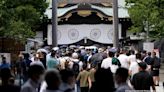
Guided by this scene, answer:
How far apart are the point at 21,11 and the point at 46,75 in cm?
3507

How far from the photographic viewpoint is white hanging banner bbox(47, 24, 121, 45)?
7019cm

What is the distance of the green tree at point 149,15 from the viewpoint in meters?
32.1

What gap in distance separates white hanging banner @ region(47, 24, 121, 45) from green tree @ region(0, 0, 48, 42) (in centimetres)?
2009

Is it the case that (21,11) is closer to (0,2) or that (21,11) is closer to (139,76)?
(0,2)

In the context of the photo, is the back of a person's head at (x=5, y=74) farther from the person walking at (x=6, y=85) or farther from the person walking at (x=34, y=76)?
the person walking at (x=34, y=76)

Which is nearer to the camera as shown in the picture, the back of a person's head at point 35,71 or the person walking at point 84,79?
the back of a person's head at point 35,71

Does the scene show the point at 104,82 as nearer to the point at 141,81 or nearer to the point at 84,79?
the point at 141,81

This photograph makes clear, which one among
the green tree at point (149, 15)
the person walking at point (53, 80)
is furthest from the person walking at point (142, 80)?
A: the green tree at point (149, 15)

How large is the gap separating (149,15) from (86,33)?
3581cm

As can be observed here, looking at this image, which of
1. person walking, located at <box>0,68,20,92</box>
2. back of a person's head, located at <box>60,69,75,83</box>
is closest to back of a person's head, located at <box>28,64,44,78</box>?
person walking, located at <box>0,68,20,92</box>

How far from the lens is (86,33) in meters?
71.1

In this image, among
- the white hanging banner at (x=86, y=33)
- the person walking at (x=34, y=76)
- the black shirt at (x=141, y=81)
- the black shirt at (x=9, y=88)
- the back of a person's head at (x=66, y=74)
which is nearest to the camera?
the black shirt at (x=9, y=88)

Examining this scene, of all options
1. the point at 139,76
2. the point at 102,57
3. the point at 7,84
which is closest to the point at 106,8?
the point at 102,57

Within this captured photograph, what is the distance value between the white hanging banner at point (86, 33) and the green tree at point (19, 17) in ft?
65.9
